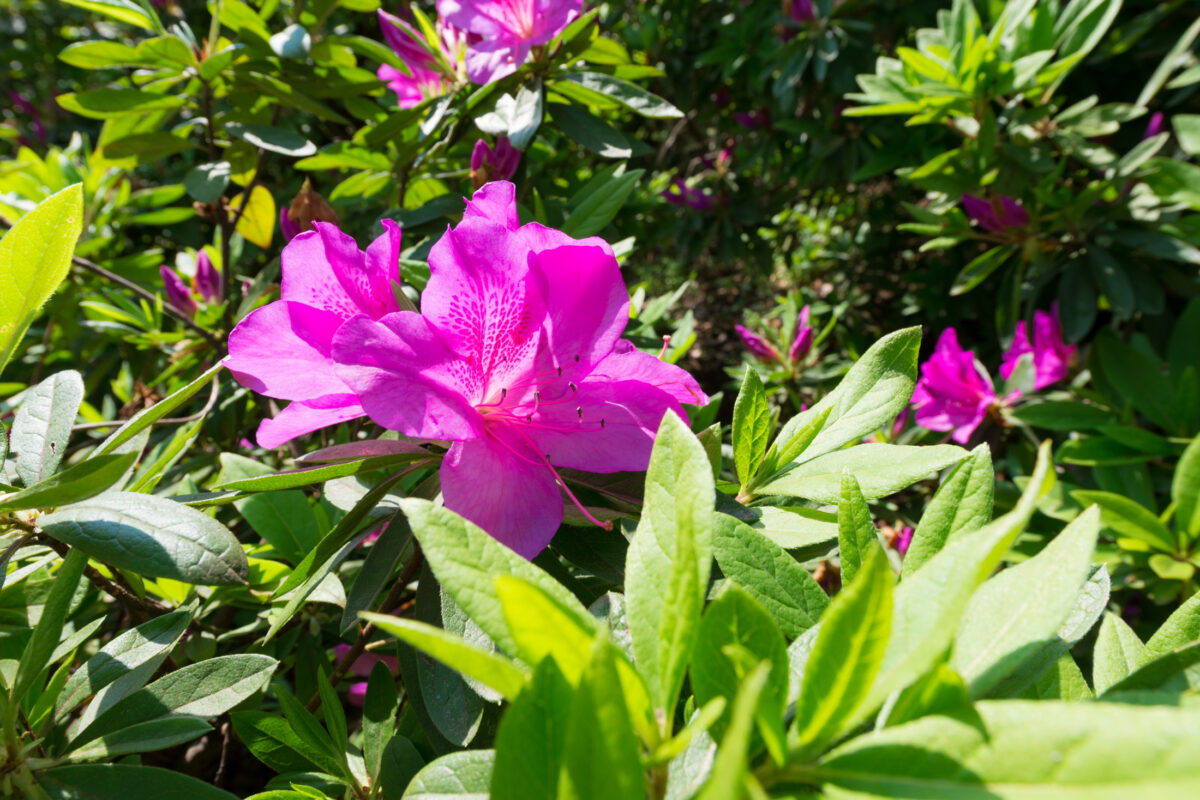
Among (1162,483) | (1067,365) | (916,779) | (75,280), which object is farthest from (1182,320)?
(75,280)

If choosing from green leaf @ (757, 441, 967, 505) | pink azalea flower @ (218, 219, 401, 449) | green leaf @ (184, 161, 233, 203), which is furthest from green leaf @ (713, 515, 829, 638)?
green leaf @ (184, 161, 233, 203)

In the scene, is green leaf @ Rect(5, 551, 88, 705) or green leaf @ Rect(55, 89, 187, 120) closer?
green leaf @ Rect(5, 551, 88, 705)

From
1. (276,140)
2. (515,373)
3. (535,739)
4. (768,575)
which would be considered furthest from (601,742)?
(276,140)

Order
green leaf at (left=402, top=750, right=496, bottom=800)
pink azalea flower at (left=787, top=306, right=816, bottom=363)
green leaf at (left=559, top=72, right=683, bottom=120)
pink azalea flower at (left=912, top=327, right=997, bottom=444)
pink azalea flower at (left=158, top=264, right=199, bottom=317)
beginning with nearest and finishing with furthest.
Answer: green leaf at (left=402, top=750, right=496, bottom=800), green leaf at (left=559, top=72, right=683, bottom=120), pink azalea flower at (left=158, top=264, right=199, bottom=317), pink azalea flower at (left=912, top=327, right=997, bottom=444), pink azalea flower at (left=787, top=306, right=816, bottom=363)

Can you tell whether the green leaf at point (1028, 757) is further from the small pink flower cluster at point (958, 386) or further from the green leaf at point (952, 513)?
the small pink flower cluster at point (958, 386)

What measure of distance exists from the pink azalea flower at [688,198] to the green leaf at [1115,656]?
9.04 ft

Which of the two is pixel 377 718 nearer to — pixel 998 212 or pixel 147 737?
pixel 147 737

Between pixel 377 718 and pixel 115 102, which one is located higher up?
pixel 115 102

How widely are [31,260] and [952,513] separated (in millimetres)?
807

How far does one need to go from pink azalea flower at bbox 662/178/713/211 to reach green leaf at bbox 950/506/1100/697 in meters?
2.88

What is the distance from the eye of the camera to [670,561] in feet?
1.57

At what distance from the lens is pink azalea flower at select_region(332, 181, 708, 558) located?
615 millimetres

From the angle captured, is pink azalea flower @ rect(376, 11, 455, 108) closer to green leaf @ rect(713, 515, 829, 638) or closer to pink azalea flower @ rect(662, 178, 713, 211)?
green leaf @ rect(713, 515, 829, 638)

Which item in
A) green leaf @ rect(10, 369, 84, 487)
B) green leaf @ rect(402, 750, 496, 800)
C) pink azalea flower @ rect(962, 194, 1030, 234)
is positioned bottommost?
green leaf @ rect(10, 369, 84, 487)
